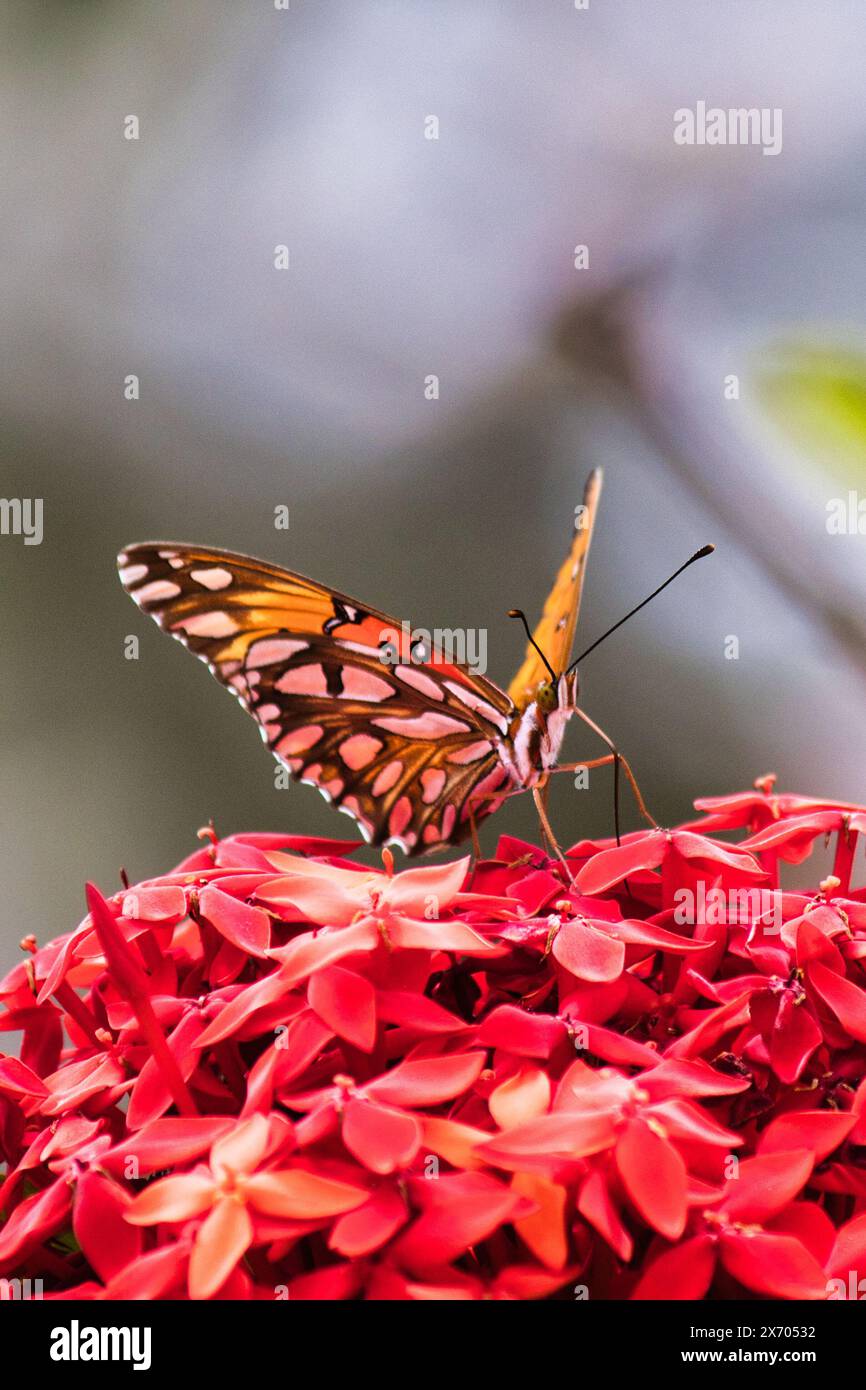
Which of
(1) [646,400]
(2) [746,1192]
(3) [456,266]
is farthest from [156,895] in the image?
(3) [456,266]

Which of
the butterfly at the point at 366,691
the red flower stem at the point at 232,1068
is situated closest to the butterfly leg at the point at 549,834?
the butterfly at the point at 366,691

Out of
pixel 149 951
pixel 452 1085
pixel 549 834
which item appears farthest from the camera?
pixel 549 834

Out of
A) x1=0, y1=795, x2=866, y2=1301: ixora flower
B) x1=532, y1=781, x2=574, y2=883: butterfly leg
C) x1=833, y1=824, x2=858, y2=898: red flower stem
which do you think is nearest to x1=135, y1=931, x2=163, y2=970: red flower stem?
x1=0, y1=795, x2=866, y2=1301: ixora flower

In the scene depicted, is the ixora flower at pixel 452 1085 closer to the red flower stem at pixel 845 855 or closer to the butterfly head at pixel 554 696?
the red flower stem at pixel 845 855

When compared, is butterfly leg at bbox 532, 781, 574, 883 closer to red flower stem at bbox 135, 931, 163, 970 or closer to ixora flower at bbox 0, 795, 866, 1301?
ixora flower at bbox 0, 795, 866, 1301

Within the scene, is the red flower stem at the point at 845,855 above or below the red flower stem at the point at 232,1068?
above

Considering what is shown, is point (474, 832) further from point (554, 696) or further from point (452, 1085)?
point (452, 1085)

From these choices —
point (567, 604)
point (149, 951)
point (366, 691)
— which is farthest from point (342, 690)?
point (149, 951)

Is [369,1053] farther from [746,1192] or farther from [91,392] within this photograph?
[91,392]
